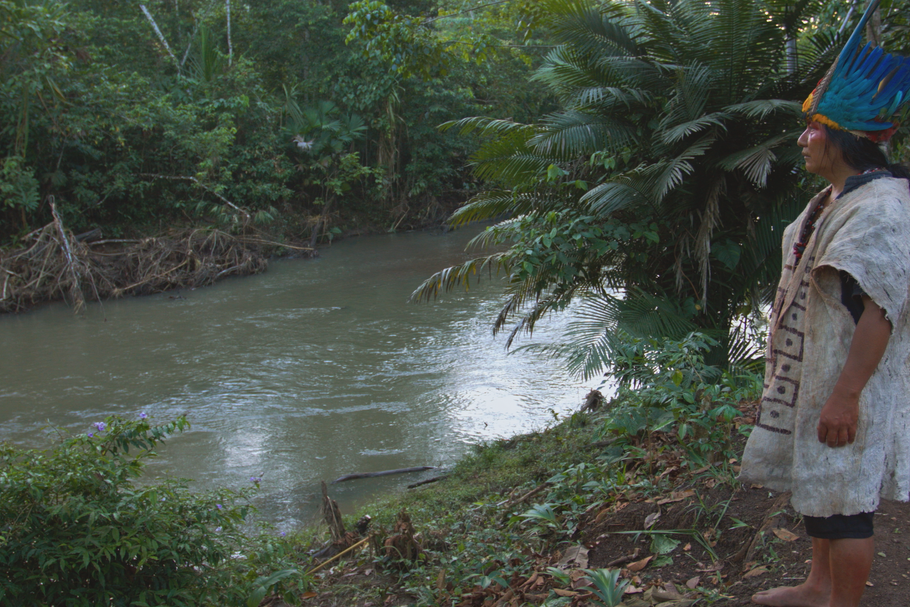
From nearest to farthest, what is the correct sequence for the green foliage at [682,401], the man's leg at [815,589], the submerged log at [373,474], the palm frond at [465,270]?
1. the man's leg at [815,589]
2. the green foliage at [682,401]
3. the submerged log at [373,474]
4. the palm frond at [465,270]

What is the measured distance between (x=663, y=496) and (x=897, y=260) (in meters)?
1.75

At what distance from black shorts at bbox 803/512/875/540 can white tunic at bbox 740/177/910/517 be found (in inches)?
1.5

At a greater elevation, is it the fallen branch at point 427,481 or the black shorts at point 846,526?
the black shorts at point 846,526

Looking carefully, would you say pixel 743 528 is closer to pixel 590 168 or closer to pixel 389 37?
pixel 590 168

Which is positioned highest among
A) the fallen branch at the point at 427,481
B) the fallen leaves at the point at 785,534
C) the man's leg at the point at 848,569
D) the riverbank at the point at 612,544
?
the man's leg at the point at 848,569

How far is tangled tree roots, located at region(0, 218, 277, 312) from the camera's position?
12336mm

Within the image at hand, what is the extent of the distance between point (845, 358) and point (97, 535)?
2.72m

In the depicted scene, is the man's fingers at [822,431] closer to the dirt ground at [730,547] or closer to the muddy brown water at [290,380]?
the dirt ground at [730,547]

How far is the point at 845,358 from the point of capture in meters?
1.95

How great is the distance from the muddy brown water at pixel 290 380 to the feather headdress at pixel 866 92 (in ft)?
14.4

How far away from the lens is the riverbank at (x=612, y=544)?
8.45ft

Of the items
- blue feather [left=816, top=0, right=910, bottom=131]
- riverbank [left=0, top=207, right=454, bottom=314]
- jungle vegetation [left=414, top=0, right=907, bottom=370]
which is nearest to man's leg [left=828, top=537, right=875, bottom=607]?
blue feather [left=816, top=0, right=910, bottom=131]

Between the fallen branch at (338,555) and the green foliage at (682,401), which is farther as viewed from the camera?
the fallen branch at (338,555)

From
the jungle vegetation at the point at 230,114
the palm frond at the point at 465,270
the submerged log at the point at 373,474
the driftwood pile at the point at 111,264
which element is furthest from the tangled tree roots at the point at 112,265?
the submerged log at the point at 373,474
